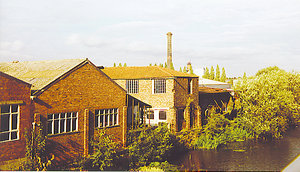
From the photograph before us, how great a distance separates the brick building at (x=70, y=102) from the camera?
1756 centimetres

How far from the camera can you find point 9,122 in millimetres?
15492

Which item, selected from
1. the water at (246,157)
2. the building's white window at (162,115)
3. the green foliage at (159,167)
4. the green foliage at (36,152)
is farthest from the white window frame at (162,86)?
the green foliage at (36,152)

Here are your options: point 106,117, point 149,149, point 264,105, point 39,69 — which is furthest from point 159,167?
point 264,105

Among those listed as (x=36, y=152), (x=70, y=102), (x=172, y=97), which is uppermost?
(x=172, y=97)

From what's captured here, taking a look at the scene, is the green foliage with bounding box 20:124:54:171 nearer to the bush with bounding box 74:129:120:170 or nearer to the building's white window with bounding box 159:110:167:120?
the bush with bounding box 74:129:120:170

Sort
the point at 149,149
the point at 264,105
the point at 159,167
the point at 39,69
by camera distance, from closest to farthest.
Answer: the point at 159,167 → the point at 39,69 → the point at 149,149 → the point at 264,105

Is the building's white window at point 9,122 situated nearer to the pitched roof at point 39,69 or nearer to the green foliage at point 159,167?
the pitched roof at point 39,69

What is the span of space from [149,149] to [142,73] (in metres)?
12.9

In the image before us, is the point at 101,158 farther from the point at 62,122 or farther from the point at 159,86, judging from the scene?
the point at 159,86

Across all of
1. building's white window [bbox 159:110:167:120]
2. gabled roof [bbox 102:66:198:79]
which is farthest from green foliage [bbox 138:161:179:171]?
gabled roof [bbox 102:66:198:79]

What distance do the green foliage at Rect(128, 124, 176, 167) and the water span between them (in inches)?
59.2

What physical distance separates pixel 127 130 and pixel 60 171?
364 inches

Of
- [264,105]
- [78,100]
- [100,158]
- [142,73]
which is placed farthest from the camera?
[142,73]

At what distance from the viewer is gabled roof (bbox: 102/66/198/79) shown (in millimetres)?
31447
